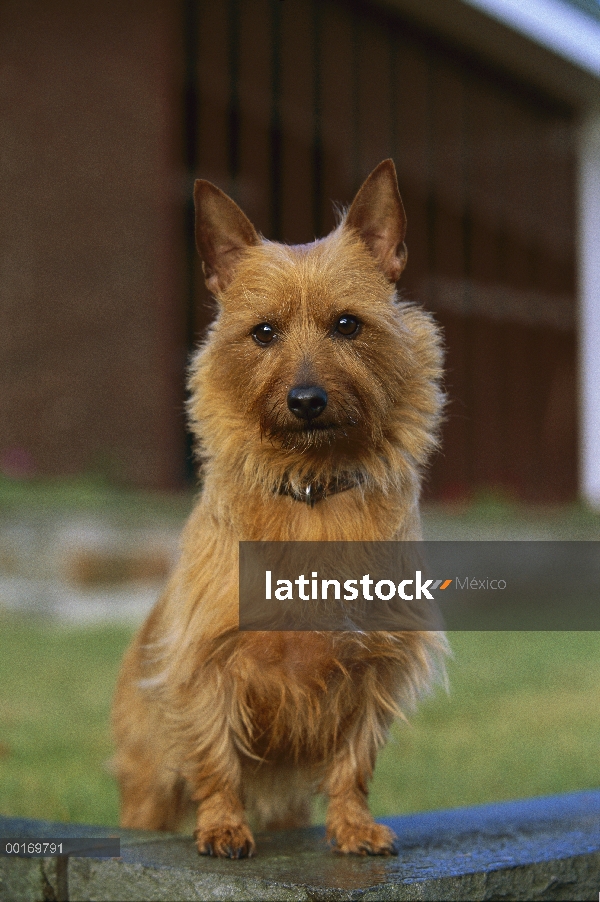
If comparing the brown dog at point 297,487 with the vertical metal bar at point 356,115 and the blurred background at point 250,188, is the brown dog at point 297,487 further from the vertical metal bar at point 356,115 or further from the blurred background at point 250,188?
the vertical metal bar at point 356,115

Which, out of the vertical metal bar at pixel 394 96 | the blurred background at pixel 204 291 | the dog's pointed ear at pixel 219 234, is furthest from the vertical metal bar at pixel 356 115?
the dog's pointed ear at pixel 219 234

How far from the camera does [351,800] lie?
207cm

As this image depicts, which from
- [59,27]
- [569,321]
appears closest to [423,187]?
[569,321]

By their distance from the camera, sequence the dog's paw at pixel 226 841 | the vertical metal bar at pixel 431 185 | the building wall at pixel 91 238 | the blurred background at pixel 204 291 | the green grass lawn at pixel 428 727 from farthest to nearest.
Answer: the building wall at pixel 91 238 → the vertical metal bar at pixel 431 185 → the blurred background at pixel 204 291 → the green grass lawn at pixel 428 727 → the dog's paw at pixel 226 841

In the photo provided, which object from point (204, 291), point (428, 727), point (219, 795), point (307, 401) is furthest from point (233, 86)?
point (219, 795)

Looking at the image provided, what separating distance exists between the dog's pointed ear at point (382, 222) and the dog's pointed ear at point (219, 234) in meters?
0.20

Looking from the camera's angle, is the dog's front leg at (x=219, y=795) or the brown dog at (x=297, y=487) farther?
the dog's front leg at (x=219, y=795)

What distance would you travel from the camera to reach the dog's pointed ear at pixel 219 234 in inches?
74.7

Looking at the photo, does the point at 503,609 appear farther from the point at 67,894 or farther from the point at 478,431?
the point at 478,431

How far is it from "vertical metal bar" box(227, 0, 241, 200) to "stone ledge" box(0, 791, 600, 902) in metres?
3.96

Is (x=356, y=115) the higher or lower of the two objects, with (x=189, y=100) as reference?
lower

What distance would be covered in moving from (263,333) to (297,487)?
11.9 inches

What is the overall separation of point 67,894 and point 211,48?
508 centimetres

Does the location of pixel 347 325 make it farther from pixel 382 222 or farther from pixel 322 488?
pixel 322 488
